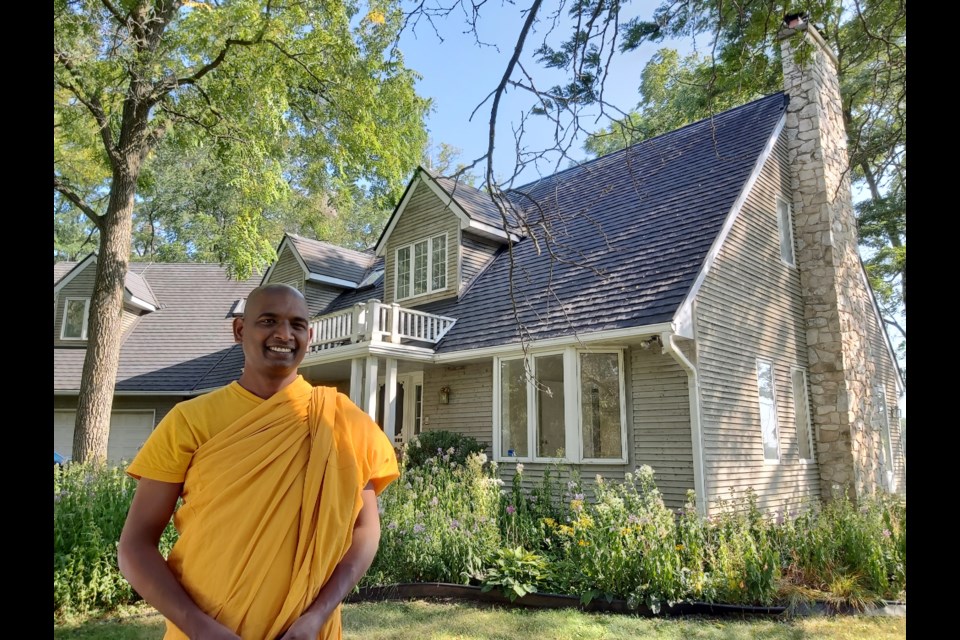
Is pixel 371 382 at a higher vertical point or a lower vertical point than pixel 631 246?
lower

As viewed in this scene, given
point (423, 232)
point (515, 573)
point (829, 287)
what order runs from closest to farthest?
point (515, 573) → point (829, 287) → point (423, 232)

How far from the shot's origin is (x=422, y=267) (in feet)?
48.1

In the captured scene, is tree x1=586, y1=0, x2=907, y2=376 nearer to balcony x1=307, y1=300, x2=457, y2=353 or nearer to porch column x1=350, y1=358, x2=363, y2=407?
balcony x1=307, y1=300, x2=457, y2=353

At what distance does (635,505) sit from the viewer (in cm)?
663

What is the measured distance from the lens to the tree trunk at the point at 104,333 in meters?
10.4

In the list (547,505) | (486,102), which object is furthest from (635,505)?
(486,102)

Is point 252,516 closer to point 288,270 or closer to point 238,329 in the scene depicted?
point 238,329

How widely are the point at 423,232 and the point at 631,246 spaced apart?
18.4 feet

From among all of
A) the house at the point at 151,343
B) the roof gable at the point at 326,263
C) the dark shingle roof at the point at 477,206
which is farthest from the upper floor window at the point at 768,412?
the house at the point at 151,343

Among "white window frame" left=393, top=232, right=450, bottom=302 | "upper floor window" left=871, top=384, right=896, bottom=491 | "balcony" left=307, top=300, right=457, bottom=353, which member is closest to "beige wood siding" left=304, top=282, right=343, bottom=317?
"white window frame" left=393, top=232, right=450, bottom=302

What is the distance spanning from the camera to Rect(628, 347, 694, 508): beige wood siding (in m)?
8.94

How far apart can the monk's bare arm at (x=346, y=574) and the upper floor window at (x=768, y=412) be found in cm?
991

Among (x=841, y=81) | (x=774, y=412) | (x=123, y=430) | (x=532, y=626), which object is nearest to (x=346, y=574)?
(x=532, y=626)
